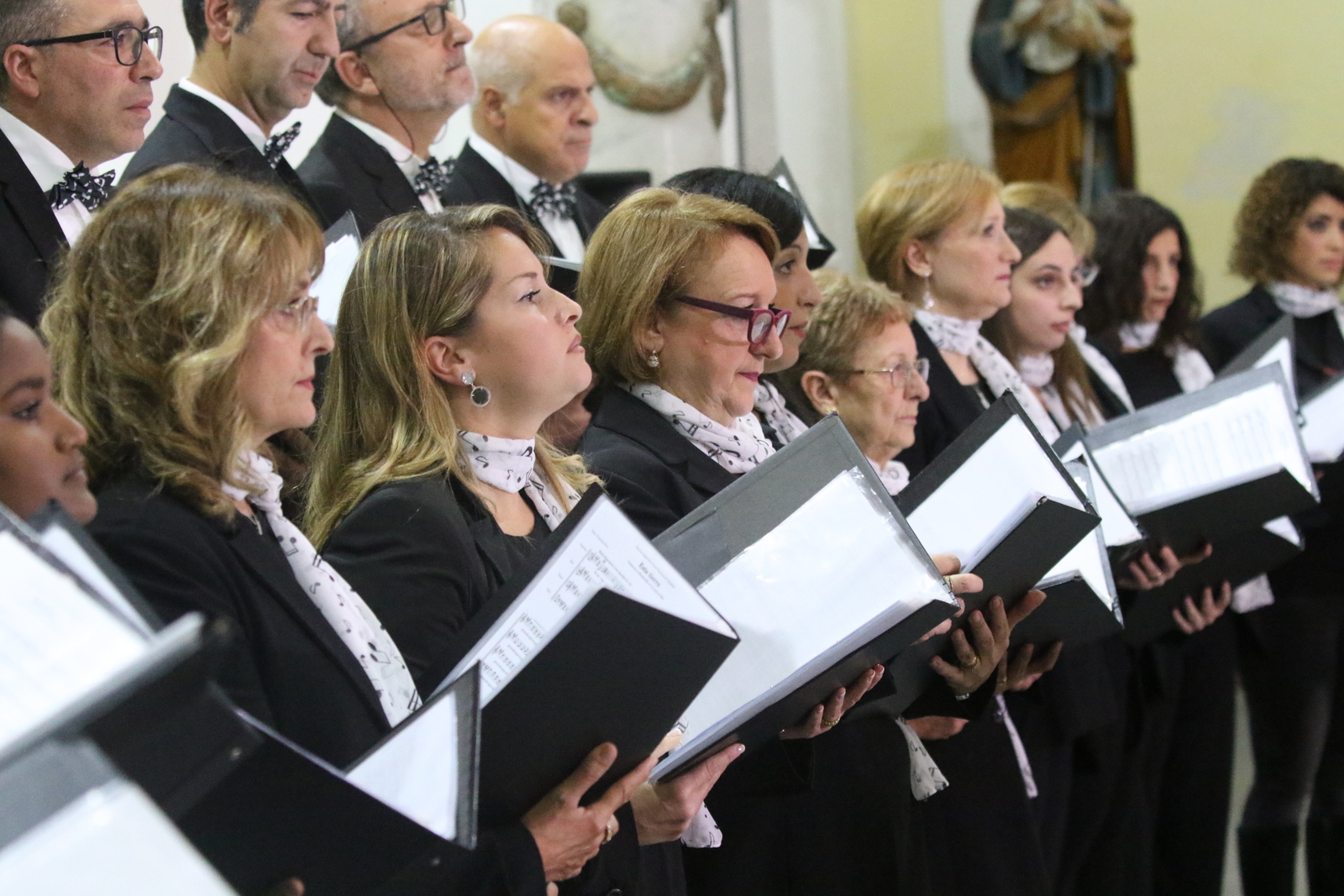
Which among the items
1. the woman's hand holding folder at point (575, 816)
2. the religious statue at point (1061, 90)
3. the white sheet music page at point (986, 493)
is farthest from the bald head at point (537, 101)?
the religious statue at point (1061, 90)

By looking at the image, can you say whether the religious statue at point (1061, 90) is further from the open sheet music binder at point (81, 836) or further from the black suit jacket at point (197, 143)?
the open sheet music binder at point (81, 836)

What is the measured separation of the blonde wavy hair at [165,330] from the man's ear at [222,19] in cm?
157

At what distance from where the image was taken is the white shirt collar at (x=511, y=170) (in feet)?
12.9

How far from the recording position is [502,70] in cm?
412

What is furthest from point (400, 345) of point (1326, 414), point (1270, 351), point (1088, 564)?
point (1326, 414)

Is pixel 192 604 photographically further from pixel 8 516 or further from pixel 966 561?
pixel 966 561

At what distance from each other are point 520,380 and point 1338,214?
12.8 feet

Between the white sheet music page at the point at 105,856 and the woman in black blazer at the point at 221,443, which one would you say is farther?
the woman in black blazer at the point at 221,443

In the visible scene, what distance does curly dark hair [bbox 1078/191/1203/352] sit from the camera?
190 inches

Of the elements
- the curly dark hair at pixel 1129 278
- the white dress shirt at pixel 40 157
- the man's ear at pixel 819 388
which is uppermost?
the white dress shirt at pixel 40 157

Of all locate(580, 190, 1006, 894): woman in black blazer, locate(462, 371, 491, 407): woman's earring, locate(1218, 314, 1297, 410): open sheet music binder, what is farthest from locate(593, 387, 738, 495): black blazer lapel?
locate(1218, 314, 1297, 410): open sheet music binder

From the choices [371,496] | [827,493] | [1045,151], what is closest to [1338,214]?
[1045,151]

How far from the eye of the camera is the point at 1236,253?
538 cm

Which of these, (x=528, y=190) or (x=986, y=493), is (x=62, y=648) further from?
(x=528, y=190)
